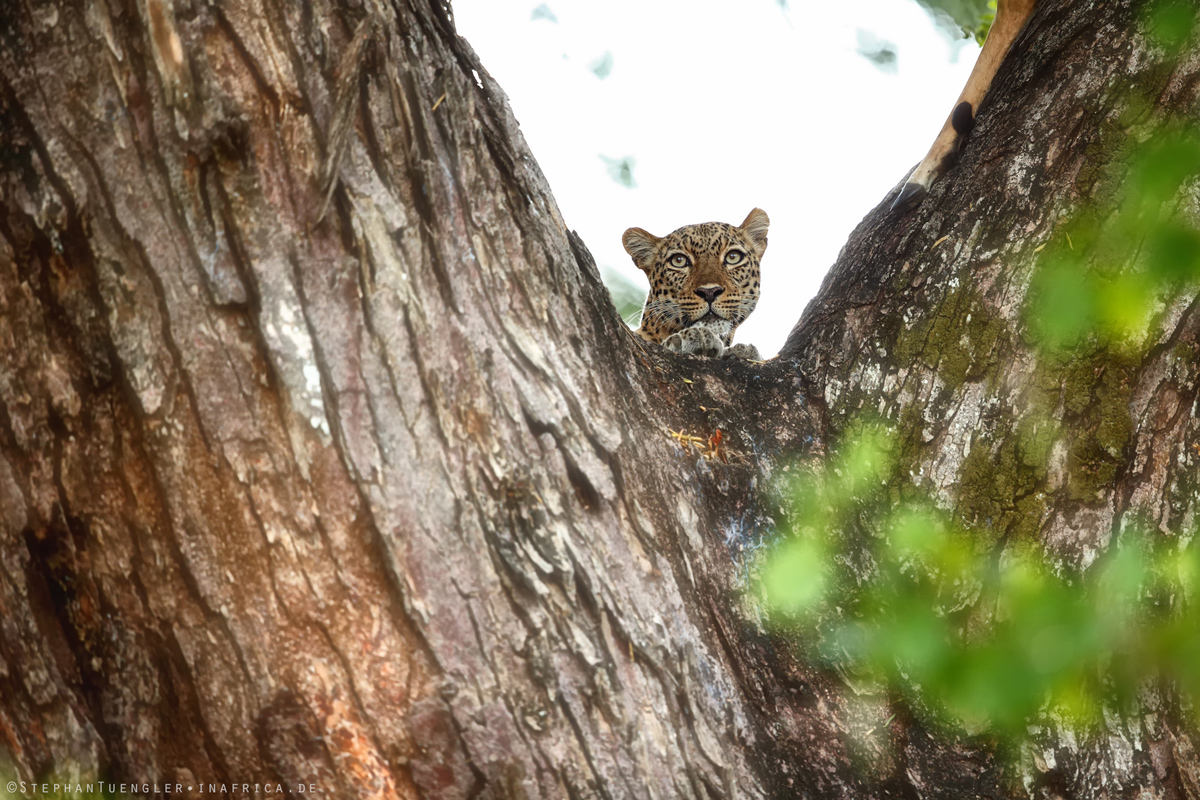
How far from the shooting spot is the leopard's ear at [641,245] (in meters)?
7.21

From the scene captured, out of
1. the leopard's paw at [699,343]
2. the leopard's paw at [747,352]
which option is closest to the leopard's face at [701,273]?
the leopard's paw at [699,343]

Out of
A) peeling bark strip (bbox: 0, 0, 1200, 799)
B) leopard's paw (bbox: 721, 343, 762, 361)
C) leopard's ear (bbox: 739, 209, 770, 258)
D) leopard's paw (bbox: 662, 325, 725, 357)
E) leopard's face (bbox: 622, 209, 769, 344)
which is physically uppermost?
leopard's ear (bbox: 739, 209, 770, 258)

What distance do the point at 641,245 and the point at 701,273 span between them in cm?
81

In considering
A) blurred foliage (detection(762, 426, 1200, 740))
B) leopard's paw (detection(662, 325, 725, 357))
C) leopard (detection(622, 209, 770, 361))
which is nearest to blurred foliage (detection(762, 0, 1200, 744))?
blurred foliage (detection(762, 426, 1200, 740))

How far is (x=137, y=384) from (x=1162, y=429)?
7.10 ft

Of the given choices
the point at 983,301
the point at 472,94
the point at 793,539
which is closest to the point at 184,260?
the point at 472,94

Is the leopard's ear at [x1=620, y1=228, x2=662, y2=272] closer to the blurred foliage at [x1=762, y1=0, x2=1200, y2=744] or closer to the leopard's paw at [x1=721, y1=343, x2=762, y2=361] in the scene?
the leopard's paw at [x1=721, y1=343, x2=762, y2=361]

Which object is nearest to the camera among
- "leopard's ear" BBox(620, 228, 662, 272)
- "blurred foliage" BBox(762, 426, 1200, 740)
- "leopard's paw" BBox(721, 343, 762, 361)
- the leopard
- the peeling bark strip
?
the peeling bark strip

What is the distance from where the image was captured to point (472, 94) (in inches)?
78.5

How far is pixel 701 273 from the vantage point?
261 inches

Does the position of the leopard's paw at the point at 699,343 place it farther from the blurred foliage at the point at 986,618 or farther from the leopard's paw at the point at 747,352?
the blurred foliage at the point at 986,618

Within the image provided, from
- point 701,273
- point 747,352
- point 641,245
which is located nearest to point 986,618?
point 747,352

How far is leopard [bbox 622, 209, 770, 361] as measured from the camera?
21.2ft

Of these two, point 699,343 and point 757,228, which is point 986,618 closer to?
point 699,343
